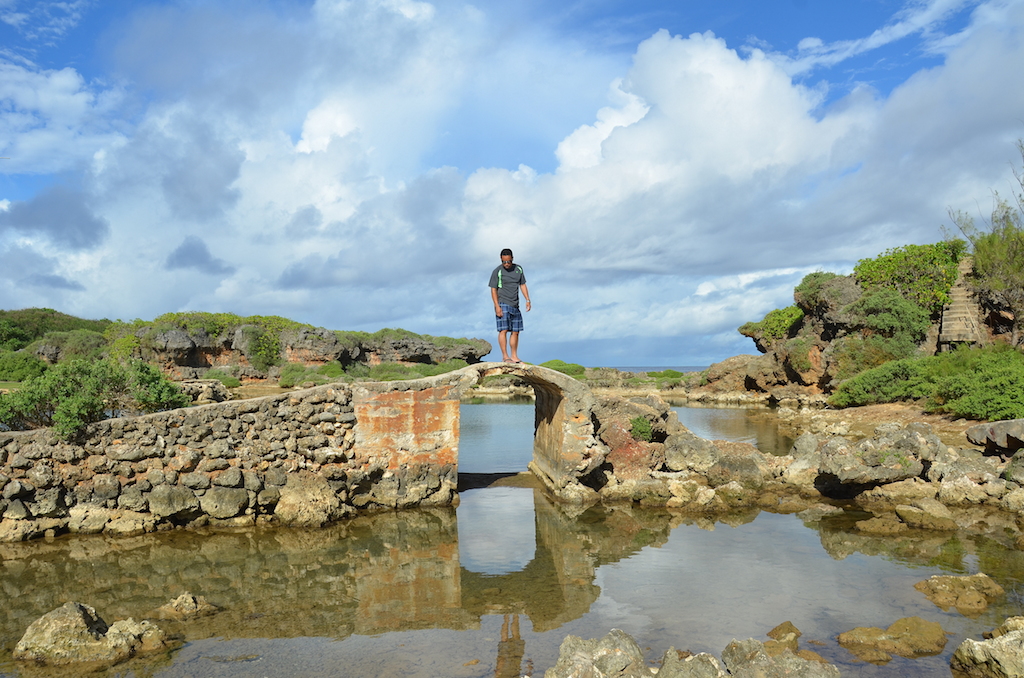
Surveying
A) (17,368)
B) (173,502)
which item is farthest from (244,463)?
(17,368)

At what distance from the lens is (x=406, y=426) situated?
1334 cm

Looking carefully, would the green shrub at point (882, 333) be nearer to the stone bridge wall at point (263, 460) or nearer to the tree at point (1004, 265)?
the tree at point (1004, 265)

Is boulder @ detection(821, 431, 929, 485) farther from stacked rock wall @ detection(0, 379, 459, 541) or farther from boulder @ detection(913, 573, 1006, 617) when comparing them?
stacked rock wall @ detection(0, 379, 459, 541)

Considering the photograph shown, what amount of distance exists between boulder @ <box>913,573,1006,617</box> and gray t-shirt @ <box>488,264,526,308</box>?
342 inches

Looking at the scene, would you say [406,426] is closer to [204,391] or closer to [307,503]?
[307,503]

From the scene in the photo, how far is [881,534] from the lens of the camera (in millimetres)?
11883

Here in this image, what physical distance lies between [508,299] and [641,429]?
222 inches

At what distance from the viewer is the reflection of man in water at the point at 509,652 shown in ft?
21.9

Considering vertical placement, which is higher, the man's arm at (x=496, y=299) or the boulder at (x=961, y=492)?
the man's arm at (x=496, y=299)

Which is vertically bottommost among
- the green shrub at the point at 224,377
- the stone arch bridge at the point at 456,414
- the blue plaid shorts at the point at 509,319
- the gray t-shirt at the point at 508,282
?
the stone arch bridge at the point at 456,414

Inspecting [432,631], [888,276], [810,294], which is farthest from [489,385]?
[432,631]

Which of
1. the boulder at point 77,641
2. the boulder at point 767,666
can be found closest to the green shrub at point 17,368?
the boulder at point 77,641

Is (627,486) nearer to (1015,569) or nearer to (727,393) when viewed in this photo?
(1015,569)

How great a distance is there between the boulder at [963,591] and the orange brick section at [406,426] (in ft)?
28.6
